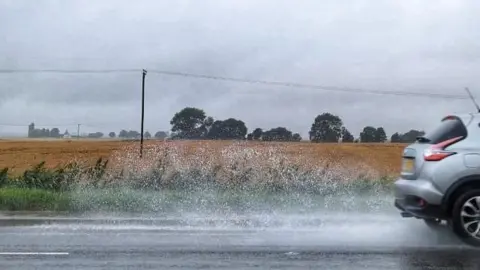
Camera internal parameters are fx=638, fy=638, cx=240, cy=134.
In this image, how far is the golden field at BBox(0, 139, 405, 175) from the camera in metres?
17.4

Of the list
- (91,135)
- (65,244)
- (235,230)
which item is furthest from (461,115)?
(91,135)

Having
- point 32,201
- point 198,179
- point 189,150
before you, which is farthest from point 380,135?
point 32,201

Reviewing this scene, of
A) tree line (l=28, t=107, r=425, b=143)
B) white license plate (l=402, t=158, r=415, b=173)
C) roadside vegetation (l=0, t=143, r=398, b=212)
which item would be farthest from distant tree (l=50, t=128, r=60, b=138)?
white license plate (l=402, t=158, r=415, b=173)

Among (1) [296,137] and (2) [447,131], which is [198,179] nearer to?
(1) [296,137]

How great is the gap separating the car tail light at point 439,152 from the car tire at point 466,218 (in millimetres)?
546

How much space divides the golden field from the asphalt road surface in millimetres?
5827

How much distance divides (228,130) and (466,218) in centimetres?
1652

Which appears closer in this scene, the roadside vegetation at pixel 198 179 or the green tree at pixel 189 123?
the roadside vegetation at pixel 198 179

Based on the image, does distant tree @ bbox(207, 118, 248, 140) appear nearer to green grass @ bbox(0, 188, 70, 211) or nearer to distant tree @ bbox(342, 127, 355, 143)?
distant tree @ bbox(342, 127, 355, 143)

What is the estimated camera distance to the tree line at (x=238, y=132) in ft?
70.5

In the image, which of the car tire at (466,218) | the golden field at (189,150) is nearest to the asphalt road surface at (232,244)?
the car tire at (466,218)

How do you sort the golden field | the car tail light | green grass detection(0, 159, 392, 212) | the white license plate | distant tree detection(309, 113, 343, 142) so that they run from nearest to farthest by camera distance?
the car tail light
the white license plate
green grass detection(0, 159, 392, 212)
the golden field
distant tree detection(309, 113, 343, 142)

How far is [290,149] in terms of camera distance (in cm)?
1806

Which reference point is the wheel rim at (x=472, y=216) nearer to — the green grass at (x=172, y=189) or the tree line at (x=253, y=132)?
the green grass at (x=172, y=189)
